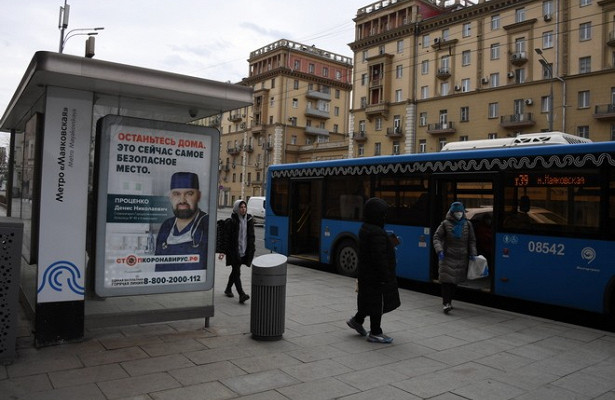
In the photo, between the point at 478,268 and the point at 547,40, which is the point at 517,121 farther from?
the point at 478,268

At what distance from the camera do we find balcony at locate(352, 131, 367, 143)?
59800mm

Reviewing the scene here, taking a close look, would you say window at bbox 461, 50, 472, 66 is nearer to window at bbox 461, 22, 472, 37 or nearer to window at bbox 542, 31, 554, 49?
window at bbox 461, 22, 472, 37

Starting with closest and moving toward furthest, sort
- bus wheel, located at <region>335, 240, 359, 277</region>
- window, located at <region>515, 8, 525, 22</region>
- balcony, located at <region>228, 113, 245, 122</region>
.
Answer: bus wheel, located at <region>335, 240, 359, 277</region>
window, located at <region>515, 8, 525, 22</region>
balcony, located at <region>228, 113, 245, 122</region>

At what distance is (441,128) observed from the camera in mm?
50594

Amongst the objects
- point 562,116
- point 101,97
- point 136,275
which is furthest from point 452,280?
point 562,116

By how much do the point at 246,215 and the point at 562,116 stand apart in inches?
1558

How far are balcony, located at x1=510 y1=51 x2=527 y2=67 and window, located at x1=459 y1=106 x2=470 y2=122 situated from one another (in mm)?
5997

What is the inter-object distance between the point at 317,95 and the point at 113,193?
74983mm

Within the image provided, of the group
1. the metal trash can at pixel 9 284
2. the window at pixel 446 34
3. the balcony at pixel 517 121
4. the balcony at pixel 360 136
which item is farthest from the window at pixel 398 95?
the metal trash can at pixel 9 284

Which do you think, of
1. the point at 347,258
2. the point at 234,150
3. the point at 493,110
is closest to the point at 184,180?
the point at 347,258

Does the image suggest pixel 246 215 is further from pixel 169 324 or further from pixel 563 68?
pixel 563 68

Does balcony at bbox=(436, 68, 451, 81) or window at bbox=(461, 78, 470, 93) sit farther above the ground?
balcony at bbox=(436, 68, 451, 81)

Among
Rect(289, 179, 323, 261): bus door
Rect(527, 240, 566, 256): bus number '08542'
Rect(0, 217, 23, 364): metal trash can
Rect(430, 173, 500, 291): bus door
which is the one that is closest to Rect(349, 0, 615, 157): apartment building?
Rect(289, 179, 323, 261): bus door

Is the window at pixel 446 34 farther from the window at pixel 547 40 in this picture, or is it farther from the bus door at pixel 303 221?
the bus door at pixel 303 221
